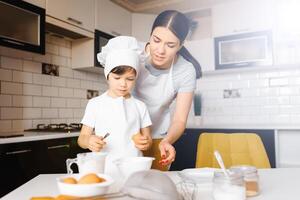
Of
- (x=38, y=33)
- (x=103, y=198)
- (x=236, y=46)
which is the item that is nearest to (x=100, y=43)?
(x=38, y=33)

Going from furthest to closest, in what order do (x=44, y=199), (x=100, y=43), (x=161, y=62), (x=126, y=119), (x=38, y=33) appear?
(x=100, y=43) → (x=38, y=33) → (x=161, y=62) → (x=126, y=119) → (x=44, y=199)

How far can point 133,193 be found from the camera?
2.17 ft

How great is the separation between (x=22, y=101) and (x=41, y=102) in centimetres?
20

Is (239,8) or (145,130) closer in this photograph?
(145,130)

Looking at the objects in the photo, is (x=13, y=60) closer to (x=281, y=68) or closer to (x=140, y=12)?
(x=140, y=12)

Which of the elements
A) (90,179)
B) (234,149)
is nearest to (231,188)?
(90,179)

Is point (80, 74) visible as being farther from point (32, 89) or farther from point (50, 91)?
point (32, 89)

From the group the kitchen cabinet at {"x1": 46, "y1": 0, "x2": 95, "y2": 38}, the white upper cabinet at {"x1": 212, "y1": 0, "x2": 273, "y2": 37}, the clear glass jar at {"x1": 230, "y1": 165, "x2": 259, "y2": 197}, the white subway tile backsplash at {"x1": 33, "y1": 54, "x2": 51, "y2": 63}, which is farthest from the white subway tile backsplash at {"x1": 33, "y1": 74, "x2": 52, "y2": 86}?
the clear glass jar at {"x1": 230, "y1": 165, "x2": 259, "y2": 197}

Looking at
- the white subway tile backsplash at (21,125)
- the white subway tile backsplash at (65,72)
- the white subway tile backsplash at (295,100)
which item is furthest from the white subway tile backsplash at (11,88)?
the white subway tile backsplash at (295,100)

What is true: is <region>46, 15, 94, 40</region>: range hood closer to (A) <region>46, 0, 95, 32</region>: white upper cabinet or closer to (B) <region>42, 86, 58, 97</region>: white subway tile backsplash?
(A) <region>46, 0, 95, 32</region>: white upper cabinet

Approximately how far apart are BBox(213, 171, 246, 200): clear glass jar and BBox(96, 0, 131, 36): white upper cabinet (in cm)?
244

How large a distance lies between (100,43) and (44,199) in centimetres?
242

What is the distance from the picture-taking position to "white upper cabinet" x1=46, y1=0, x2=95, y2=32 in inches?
93.2

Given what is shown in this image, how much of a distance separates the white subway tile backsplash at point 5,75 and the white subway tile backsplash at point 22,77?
0.15 ft
